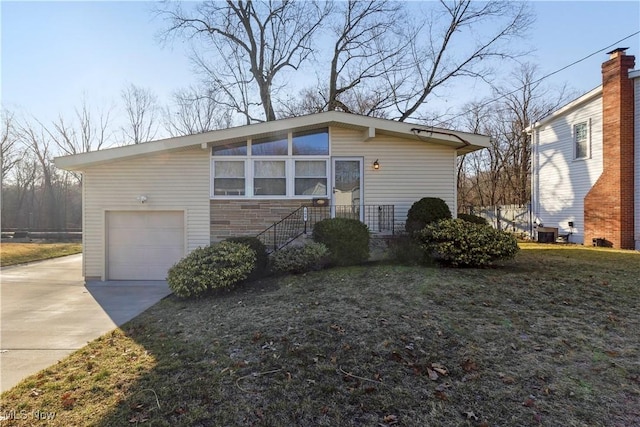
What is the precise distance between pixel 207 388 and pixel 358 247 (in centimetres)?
524

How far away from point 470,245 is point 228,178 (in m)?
6.11

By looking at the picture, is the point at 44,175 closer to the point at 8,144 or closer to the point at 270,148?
the point at 8,144

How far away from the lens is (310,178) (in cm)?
940

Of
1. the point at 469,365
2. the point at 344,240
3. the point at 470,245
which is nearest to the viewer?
the point at 469,365

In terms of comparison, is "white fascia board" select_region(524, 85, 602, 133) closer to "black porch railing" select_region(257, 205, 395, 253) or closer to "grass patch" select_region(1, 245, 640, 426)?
"black porch railing" select_region(257, 205, 395, 253)

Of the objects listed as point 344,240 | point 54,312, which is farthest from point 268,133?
point 54,312

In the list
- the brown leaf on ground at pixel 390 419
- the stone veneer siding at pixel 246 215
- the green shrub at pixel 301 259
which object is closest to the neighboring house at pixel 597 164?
the stone veneer siding at pixel 246 215

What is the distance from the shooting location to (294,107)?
22.0 metres

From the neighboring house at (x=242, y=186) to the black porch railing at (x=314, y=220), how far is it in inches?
2.1

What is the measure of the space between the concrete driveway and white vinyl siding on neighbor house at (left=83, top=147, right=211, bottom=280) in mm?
1252

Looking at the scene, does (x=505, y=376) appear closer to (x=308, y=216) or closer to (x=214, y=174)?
(x=308, y=216)

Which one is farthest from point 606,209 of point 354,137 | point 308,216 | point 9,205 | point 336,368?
point 9,205

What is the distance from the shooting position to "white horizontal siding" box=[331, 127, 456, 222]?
9422 millimetres

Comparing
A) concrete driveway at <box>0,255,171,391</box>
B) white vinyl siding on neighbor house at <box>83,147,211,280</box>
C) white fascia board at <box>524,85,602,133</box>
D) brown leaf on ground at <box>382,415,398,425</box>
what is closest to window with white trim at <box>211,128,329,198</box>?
white vinyl siding on neighbor house at <box>83,147,211,280</box>
